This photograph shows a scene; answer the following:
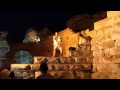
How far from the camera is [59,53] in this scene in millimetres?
22641

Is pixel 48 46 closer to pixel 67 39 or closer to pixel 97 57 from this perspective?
pixel 67 39

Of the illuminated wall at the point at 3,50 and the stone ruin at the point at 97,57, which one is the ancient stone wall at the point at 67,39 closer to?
the stone ruin at the point at 97,57

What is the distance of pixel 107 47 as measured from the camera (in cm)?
1172

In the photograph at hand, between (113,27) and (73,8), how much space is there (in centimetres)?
690

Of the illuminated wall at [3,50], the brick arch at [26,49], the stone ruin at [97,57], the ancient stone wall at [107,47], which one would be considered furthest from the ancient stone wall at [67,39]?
the illuminated wall at [3,50]

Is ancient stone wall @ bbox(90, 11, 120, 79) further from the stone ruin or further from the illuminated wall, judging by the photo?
the illuminated wall

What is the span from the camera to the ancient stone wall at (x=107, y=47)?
11.1m

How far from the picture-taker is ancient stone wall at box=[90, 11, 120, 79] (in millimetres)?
11109

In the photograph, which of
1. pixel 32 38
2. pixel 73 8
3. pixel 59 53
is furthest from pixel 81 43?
pixel 32 38

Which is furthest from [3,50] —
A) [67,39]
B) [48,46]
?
[67,39]

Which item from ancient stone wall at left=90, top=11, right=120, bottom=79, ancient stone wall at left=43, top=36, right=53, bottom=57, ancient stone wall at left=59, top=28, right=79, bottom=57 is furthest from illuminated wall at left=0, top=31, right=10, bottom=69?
ancient stone wall at left=90, top=11, right=120, bottom=79

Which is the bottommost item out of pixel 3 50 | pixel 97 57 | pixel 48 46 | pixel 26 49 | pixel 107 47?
pixel 97 57
